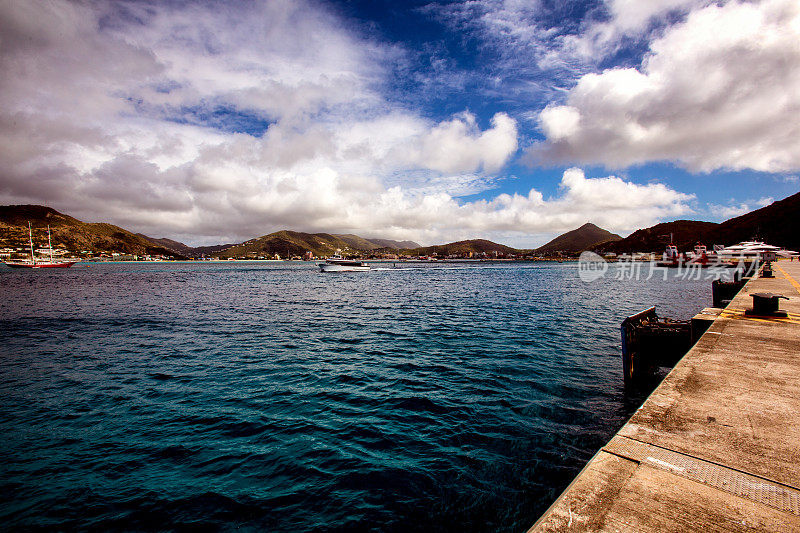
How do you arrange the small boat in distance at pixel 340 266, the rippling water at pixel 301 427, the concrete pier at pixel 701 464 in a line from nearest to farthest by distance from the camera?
the concrete pier at pixel 701 464 → the rippling water at pixel 301 427 → the small boat in distance at pixel 340 266

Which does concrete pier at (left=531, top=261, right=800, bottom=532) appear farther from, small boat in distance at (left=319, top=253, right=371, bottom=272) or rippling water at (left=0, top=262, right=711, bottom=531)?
small boat in distance at (left=319, top=253, right=371, bottom=272)

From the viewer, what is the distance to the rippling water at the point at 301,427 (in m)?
6.68

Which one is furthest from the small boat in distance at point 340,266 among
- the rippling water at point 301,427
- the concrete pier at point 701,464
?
the concrete pier at point 701,464

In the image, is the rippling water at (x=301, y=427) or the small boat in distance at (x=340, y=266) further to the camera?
the small boat in distance at (x=340, y=266)

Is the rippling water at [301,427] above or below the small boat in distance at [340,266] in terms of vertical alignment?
below

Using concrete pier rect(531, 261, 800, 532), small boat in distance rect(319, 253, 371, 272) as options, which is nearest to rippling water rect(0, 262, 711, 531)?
concrete pier rect(531, 261, 800, 532)

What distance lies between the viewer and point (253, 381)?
13.4m

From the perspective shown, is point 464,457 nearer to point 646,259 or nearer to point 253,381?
point 253,381

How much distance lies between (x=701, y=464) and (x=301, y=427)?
9069 mm

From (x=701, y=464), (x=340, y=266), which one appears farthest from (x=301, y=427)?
(x=340, y=266)

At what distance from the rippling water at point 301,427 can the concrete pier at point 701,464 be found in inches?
118

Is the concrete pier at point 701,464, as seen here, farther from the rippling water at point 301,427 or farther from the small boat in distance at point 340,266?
the small boat in distance at point 340,266

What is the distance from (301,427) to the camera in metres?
9.77

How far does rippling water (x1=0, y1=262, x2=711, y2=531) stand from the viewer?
21.9ft
